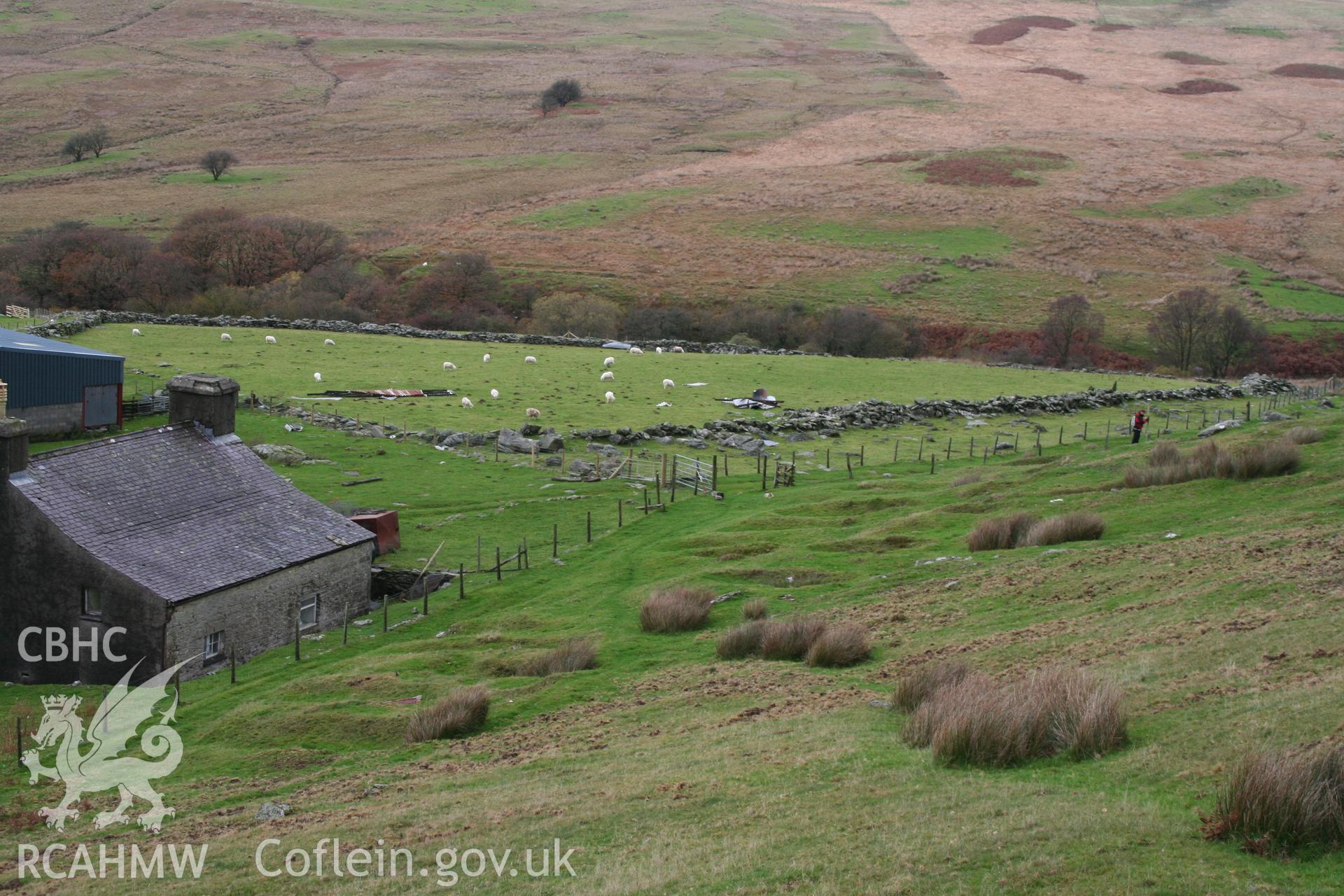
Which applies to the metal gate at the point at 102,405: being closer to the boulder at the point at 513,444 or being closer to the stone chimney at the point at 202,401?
the boulder at the point at 513,444

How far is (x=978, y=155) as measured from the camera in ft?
423

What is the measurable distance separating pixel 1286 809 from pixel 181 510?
952 inches

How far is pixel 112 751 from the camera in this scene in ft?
64.6

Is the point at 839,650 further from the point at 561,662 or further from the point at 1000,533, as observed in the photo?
the point at 1000,533

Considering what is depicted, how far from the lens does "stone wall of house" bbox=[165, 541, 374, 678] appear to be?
80.6ft

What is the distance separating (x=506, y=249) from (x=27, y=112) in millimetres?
84947

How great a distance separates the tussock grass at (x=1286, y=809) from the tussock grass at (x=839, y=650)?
9.21 metres

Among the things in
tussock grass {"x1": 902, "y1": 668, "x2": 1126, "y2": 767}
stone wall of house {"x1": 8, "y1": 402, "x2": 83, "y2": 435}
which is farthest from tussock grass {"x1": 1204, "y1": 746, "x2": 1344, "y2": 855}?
stone wall of house {"x1": 8, "y1": 402, "x2": 83, "y2": 435}

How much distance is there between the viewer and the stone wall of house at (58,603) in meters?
24.2

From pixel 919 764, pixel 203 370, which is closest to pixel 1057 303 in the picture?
pixel 203 370

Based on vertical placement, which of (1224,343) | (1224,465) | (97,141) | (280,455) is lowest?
(280,455)

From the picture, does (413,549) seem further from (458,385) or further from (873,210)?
(873,210)

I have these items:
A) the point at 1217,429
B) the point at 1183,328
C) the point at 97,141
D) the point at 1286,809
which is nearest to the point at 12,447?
the point at 1286,809

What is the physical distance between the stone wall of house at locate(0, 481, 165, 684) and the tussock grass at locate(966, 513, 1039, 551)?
1759 centimetres
